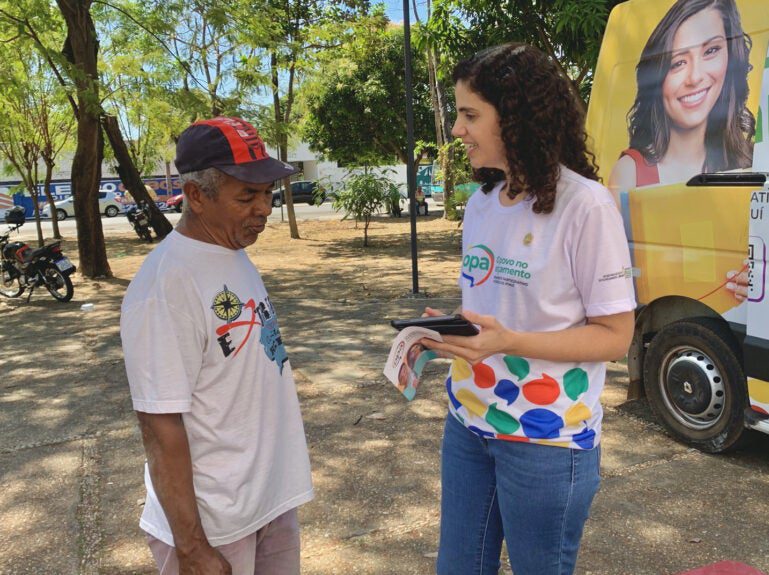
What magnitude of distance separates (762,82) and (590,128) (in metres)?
1.22

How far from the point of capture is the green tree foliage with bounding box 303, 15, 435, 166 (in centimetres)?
2284

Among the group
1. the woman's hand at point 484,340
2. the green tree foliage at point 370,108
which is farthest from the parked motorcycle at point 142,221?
the woman's hand at point 484,340

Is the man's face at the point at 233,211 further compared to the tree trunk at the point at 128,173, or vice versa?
the tree trunk at the point at 128,173

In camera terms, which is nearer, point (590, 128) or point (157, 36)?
point (590, 128)

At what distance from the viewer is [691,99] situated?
3.41 m

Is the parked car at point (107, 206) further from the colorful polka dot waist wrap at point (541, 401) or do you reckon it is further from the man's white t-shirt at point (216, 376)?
the colorful polka dot waist wrap at point (541, 401)

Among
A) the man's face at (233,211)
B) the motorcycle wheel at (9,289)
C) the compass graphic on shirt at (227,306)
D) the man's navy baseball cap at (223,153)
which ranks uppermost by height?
the man's navy baseball cap at (223,153)

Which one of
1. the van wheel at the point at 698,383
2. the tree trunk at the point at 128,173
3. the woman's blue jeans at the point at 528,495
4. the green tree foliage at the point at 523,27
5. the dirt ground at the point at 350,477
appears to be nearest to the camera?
the woman's blue jeans at the point at 528,495

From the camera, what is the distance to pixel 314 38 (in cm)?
1555

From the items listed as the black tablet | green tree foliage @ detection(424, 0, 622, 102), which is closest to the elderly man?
the black tablet

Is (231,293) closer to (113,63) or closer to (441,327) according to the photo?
(441,327)

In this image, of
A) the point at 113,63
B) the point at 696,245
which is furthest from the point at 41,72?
the point at 696,245

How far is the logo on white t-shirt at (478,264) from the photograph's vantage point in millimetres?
1736

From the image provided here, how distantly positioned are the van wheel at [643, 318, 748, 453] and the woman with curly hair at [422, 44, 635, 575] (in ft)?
7.15
